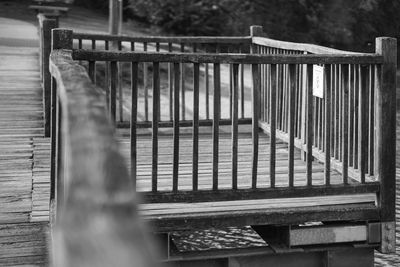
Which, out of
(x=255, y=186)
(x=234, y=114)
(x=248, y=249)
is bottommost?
(x=248, y=249)

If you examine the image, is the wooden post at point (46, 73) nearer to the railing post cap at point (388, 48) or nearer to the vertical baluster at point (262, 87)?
the vertical baluster at point (262, 87)

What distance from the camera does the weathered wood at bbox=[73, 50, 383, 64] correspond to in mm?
4723

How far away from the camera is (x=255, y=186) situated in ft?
16.4

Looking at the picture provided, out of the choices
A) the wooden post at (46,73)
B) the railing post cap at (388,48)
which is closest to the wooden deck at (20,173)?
the wooden post at (46,73)

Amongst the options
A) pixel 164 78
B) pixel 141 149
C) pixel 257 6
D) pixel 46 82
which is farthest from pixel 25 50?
pixel 257 6

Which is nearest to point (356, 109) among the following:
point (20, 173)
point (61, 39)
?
point (61, 39)

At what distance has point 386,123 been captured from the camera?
5.16m

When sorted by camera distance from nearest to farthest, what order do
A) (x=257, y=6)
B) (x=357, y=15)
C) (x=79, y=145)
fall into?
(x=79, y=145), (x=257, y=6), (x=357, y=15)

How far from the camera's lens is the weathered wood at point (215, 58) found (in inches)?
186

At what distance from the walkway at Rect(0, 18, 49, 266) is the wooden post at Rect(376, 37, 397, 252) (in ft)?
6.81

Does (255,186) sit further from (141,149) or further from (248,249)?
(141,149)

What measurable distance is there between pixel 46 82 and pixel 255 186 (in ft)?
12.4

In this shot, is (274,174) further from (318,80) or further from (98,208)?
(98,208)

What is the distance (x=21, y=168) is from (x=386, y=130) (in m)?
3.00
